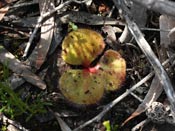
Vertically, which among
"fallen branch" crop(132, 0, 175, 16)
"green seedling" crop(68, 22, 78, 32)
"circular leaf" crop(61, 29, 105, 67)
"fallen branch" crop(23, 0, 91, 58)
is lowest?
"circular leaf" crop(61, 29, 105, 67)

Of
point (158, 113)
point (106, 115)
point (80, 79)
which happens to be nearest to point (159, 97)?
point (158, 113)

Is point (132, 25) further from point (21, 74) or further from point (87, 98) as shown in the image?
point (21, 74)

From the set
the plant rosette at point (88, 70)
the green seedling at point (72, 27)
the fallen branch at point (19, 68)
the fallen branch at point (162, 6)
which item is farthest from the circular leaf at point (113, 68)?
the fallen branch at point (162, 6)

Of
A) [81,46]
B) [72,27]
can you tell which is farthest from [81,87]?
[72,27]

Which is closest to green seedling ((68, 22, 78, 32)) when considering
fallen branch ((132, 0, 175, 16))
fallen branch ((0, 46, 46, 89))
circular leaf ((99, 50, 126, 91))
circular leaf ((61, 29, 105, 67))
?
circular leaf ((61, 29, 105, 67))

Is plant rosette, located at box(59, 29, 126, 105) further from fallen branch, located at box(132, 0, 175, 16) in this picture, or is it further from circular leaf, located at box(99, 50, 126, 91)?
fallen branch, located at box(132, 0, 175, 16)

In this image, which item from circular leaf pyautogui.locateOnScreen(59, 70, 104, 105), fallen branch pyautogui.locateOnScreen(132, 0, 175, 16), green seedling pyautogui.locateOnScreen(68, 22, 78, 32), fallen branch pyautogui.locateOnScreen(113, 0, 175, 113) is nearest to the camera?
fallen branch pyautogui.locateOnScreen(132, 0, 175, 16)

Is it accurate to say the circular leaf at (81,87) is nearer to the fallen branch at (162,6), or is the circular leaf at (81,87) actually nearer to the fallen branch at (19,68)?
the fallen branch at (19,68)
